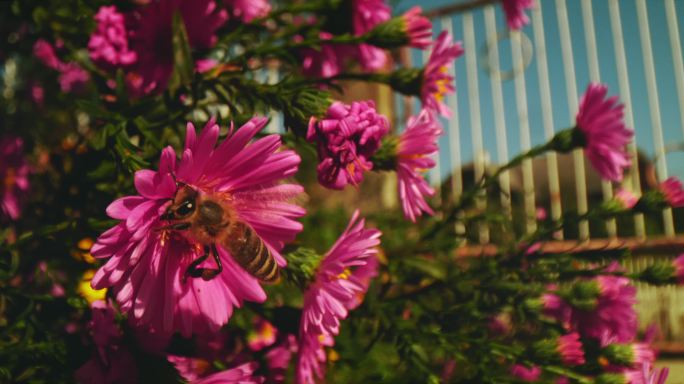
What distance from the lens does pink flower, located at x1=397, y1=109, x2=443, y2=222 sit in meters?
0.61

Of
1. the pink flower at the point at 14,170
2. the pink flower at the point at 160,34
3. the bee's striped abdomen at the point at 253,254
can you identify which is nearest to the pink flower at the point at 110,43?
the pink flower at the point at 160,34

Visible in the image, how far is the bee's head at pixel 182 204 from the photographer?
49 cm

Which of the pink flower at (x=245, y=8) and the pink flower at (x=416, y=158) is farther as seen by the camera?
the pink flower at (x=245, y=8)

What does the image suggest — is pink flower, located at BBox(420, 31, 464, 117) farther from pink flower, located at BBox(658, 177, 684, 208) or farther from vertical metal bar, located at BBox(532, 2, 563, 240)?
vertical metal bar, located at BBox(532, 2, 563, 240)

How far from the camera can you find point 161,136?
669 mm

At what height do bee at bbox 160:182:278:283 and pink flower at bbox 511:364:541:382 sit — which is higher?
bee at bbox 160:182:278:283

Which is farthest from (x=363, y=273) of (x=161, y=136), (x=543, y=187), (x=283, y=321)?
(x=543, y=187)

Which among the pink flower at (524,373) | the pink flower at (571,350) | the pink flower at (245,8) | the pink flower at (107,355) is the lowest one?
the pink flower at (524,373)

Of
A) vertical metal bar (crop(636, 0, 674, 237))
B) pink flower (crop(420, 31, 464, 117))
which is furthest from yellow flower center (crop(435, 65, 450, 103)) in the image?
vertical metal bar (crop(636, 0, 674, 237))

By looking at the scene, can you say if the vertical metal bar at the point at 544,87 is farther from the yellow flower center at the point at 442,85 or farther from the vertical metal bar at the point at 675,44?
the yellow flower center at the point at 442,85

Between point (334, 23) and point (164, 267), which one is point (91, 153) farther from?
point (334, 23)

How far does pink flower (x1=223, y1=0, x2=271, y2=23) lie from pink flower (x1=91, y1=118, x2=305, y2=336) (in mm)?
337

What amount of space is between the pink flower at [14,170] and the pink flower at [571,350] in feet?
3.21

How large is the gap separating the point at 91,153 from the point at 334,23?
1.15ft
